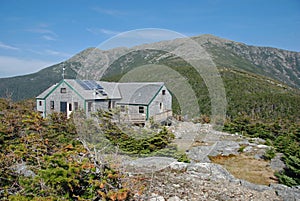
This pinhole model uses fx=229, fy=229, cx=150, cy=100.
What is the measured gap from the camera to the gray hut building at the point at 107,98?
1568cm

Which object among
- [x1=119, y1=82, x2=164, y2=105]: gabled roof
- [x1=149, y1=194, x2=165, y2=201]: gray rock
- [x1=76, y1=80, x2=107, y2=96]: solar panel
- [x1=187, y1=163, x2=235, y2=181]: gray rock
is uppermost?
[x1=76, y1=80, x2=107, y2=96]: solar panel

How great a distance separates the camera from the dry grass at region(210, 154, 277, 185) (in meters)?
9.56

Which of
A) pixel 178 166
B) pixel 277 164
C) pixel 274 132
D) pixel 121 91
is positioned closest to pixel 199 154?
pixel 277 164

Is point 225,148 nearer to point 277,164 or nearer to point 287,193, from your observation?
point 277,164

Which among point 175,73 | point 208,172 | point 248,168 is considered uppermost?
point 175,73

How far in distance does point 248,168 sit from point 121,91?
33.9 feet

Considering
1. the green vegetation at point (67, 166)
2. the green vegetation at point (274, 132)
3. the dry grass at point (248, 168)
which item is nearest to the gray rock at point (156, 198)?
the green vegetation at point (67, 166)

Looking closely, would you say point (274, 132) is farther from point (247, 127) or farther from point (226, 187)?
point (226, 187)

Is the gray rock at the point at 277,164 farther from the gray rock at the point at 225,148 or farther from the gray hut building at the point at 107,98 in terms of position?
the gray hut building at the point at 107,98

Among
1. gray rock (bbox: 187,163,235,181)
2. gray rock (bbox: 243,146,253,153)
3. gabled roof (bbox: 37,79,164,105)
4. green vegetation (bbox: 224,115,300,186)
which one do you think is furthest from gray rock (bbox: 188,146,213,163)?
gabled roof (bbox: 37,79,164,105)

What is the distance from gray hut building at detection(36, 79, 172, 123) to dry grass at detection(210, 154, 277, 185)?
17.9 feet

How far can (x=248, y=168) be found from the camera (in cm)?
1098

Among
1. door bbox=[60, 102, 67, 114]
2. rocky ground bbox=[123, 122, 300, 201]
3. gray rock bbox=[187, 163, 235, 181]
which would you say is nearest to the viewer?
rocky ground bbox=[123, 122, 300, 201]

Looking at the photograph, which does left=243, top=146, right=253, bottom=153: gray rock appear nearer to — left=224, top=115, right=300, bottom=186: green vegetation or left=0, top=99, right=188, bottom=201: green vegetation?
left=224, top=115, right=300, bottom=186: green vegetation
